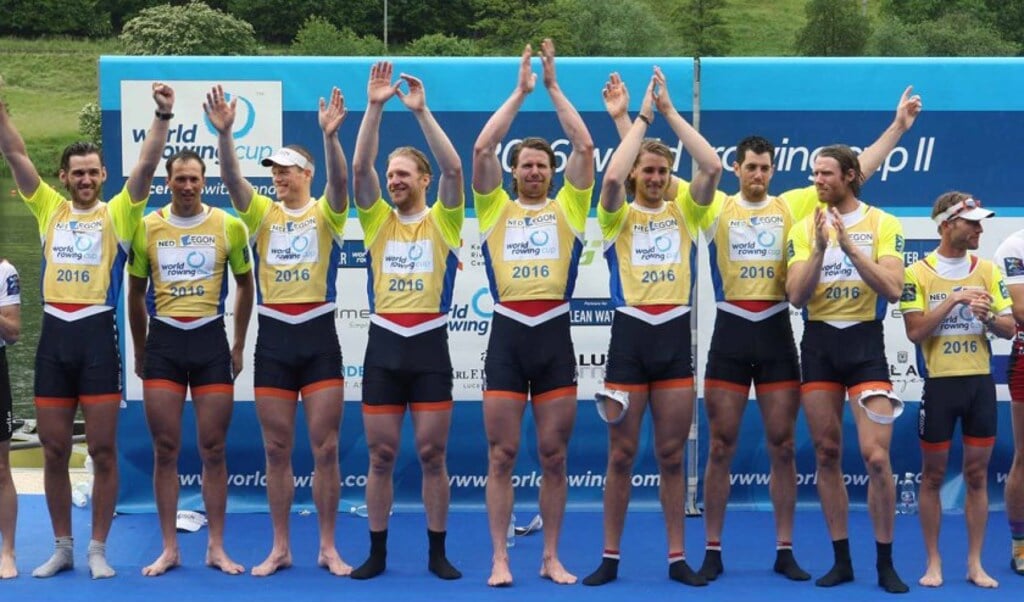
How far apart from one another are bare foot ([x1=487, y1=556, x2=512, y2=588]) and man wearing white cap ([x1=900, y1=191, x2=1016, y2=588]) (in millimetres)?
1904

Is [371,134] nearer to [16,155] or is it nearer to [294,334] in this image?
[294,334]

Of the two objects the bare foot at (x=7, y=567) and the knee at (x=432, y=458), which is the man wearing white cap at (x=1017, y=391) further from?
the bare foot at (x=7, y=567)

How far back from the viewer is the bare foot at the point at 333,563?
22.2ft

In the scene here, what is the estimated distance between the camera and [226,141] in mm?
6672

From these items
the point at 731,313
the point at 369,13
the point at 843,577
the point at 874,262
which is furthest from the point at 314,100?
the point at 369,13

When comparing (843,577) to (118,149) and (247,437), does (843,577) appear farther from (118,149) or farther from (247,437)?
(118,149)

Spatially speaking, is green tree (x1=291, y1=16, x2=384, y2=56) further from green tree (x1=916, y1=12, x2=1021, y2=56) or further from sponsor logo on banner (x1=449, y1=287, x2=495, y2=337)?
sponsor logo on banner (x1=449, y1=287, x2=495, y2=337)

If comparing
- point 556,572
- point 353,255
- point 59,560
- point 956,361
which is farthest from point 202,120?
point 956,361

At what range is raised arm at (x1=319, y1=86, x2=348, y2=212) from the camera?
6.62 m

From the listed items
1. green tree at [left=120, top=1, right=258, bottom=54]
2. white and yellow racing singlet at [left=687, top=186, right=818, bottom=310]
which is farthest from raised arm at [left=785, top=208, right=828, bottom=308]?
green tree at [left=120, top=1, right=258, bottom=54]

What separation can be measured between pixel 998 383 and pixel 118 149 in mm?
5154

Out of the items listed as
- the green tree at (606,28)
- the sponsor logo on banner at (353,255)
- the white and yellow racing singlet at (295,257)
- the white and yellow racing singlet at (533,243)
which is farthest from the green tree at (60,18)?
the white and yellow racing singlet at (533,243)

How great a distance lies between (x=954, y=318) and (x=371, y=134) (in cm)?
282

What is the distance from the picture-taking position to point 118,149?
7.94 metres
